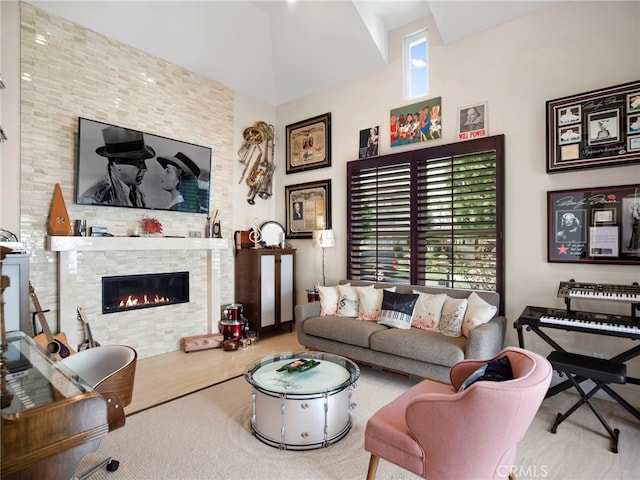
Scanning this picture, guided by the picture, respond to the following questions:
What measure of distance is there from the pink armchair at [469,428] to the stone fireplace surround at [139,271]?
3.36m

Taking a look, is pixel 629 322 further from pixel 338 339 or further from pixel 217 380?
pixel 217 380

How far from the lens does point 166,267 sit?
174 inches

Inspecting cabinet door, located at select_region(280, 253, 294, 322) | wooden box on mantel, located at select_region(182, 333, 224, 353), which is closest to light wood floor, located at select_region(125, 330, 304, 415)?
wooden box on mantel, located at select_region(182, 333, 224, 353)

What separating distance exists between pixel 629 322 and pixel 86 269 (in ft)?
16.5

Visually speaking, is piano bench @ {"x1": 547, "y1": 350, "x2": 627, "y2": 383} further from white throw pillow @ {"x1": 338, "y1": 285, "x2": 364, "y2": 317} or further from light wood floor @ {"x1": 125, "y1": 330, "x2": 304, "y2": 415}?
light wood floor @ {"x1": 125, "y1": 330, "x2": 304, "y2": 415}

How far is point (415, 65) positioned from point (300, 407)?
4137 millimetres

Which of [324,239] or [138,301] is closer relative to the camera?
[138,301]

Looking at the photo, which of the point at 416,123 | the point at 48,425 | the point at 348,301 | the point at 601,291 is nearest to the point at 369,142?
the point at 416,123

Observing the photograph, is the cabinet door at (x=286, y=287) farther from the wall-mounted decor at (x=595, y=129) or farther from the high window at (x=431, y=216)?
the wall-mounted decor at (x=595, y=129)

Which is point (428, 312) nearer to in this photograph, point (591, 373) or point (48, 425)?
point (591, 373)

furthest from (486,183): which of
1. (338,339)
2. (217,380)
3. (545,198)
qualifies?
(217,380)

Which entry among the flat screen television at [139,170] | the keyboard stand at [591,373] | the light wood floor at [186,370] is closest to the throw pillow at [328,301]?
the light wood floor at [186,370]

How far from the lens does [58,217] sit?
342 cm

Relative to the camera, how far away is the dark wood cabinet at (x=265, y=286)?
16.0ft
